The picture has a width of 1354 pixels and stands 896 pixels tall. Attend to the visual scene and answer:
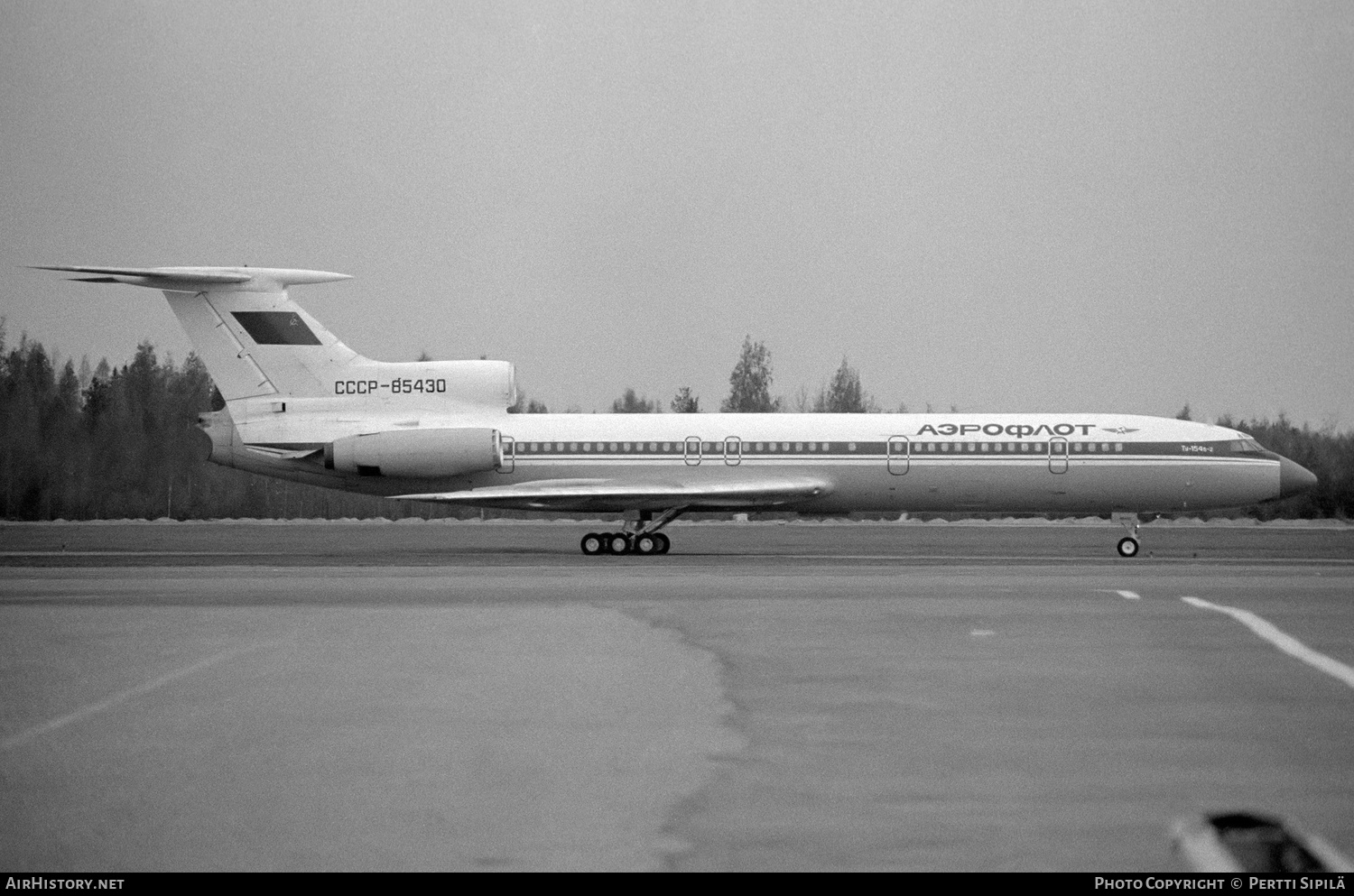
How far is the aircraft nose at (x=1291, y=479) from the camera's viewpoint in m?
37.2

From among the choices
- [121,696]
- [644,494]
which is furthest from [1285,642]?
[644,494]

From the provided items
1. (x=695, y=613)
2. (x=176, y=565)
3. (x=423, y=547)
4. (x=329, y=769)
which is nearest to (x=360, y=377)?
(x=423, y=547)

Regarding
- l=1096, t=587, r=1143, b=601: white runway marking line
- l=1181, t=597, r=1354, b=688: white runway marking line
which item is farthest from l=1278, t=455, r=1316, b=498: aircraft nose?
l=1181, t=597, r=1354, b=688: white runway marking line

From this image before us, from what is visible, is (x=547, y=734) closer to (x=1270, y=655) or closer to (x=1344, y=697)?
(x=1344, y=697)

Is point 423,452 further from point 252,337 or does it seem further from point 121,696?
point 121,696

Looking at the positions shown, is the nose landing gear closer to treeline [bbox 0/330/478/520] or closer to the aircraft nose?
the aircraft nose

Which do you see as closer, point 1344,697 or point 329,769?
point 329,769

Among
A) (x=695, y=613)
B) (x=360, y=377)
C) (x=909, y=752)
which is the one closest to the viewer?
(x=909, y=752)

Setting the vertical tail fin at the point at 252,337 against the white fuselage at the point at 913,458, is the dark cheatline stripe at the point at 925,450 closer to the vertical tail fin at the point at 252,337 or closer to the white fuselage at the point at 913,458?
the white fuselage at the point at 913,458

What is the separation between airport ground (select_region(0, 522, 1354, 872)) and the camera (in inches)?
271

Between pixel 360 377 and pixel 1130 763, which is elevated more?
pixel 360 377

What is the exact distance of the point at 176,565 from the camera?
28.6 meters

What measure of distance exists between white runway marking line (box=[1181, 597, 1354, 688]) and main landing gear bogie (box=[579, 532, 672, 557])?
58.6ft

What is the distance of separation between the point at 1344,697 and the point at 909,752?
13.0 feet
